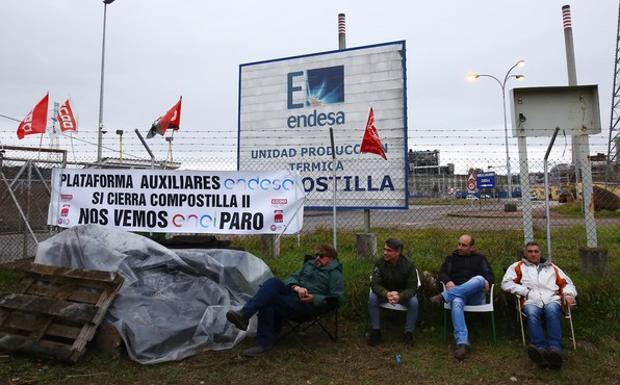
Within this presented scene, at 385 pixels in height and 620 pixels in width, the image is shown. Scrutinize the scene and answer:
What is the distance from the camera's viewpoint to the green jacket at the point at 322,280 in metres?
4.54

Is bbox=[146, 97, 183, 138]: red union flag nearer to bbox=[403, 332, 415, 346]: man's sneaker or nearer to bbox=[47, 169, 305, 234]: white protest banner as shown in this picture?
bbox=[47, 169, 305, 234]: white protest banner

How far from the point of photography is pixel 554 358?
3.80 metres

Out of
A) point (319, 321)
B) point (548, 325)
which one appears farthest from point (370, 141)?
point (548, 325)

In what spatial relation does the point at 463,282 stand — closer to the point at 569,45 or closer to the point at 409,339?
the point at 409,339

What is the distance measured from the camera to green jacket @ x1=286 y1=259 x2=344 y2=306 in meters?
4.54

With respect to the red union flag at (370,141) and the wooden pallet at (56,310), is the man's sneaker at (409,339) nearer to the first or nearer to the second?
the red union flag at (370,141)

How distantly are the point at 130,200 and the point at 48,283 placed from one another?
1.90 meters

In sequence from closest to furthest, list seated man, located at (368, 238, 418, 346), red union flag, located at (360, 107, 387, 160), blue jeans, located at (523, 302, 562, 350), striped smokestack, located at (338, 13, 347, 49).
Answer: blue jeans, located at (523, 302, 562, 350), seated man, located at (368, 238, 418, 346), red union flag, located at (360, 107, 387, 160), striped smokestack, located at (338, 13, 347, 49)

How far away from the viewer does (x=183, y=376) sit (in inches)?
152

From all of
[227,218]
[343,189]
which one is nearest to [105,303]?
[227,218]

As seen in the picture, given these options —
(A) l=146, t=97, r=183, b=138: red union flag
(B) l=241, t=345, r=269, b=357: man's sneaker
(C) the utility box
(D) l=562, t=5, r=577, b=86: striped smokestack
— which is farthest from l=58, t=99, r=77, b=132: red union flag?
(D) l=562, t=5, r=577, b=86: striped smokestack

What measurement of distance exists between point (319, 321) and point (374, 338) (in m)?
0.59

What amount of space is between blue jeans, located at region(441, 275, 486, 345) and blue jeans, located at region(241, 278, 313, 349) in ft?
4.61

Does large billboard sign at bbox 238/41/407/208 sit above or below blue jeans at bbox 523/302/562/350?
above
